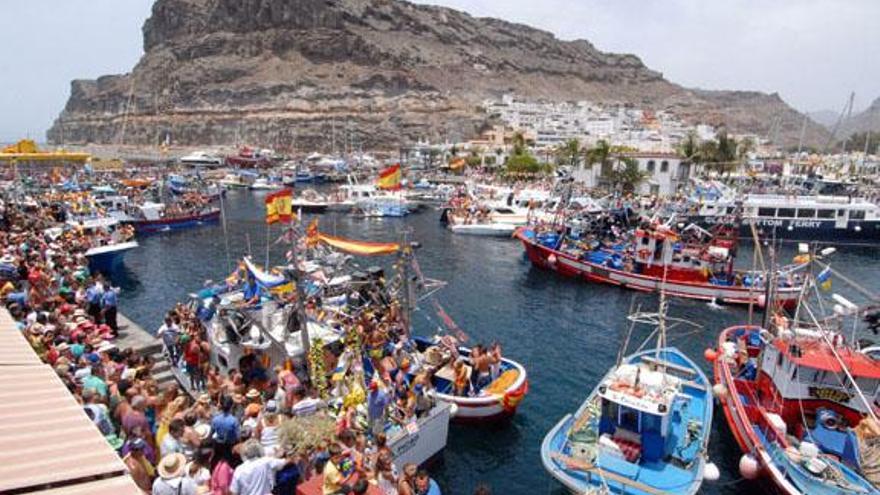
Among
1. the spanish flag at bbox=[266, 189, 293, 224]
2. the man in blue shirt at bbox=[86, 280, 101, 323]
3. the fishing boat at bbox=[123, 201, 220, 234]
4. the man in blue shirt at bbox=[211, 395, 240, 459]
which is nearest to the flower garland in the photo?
the spanish flag at bbox=[266, 189, 293, 224]

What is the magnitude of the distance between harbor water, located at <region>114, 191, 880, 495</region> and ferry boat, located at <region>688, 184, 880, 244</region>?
86.5 inches

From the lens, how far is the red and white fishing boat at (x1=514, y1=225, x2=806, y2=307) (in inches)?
1346

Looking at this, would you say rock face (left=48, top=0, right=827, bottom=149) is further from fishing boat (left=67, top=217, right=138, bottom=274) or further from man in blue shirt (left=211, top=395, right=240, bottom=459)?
man in blue shirt (left=211, top=395, right=240, bottom=459)

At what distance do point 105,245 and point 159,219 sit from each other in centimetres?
1756

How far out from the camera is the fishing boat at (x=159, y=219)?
52625 millimetres

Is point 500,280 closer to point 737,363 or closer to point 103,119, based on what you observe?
point 737,363

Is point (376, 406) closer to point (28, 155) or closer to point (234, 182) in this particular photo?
point (28, 155)

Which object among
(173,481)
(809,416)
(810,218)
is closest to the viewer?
(173,481)

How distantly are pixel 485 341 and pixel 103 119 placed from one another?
213505 millimetres

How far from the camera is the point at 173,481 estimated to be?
8.55 meters

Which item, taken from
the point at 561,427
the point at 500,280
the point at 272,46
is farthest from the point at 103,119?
the point at 561,427

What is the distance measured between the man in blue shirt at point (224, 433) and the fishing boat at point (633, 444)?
766cm

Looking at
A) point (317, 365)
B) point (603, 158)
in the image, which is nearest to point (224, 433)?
point (317, 365)

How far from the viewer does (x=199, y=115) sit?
169250mm
